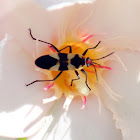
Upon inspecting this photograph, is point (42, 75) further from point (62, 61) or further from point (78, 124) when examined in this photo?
point (78, 124)

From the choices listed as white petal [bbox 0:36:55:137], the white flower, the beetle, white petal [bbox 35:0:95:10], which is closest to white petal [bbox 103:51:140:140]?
the white flower

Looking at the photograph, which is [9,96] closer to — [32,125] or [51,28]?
[32,125]

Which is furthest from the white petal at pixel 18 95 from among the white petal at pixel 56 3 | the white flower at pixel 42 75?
the white petal at pixel 56 3

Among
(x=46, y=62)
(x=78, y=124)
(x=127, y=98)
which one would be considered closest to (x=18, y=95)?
(x=46, y=62)

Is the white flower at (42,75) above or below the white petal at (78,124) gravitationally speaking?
above

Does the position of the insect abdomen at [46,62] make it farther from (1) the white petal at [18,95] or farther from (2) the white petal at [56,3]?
(2) the white petal at [56,3]

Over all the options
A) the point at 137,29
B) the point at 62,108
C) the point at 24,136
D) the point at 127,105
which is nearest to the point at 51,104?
the point at 62,108
